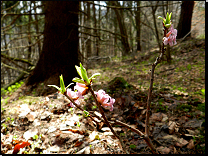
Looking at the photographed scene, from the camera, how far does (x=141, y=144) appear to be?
2.06 metres

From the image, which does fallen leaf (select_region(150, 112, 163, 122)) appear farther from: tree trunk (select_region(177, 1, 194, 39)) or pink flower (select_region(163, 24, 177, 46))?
tree trunk (select_region(177, 1, 194, 39))

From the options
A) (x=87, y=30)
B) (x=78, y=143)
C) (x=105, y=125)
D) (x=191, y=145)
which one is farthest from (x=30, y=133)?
(x=87, y=30)

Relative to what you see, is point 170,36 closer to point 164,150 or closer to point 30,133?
point 164,150

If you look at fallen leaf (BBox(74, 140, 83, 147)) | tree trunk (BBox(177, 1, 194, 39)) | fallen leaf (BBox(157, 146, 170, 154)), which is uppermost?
tree trunk (BBox(177, 1, 194, 39))

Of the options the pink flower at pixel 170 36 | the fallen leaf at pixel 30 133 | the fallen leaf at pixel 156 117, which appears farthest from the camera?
the fallen leaf at pixel 156 117

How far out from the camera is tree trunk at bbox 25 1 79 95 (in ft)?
12.7

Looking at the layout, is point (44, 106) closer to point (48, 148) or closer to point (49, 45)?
point (48, 148)

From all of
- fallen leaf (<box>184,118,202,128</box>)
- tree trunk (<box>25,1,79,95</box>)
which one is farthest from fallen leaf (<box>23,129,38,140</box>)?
fallen leaf (<box>184,118,202,128</box>)

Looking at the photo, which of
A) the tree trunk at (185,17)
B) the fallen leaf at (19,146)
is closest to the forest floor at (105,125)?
the fallen leaf at (19,146)

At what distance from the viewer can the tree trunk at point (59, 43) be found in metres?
3.87

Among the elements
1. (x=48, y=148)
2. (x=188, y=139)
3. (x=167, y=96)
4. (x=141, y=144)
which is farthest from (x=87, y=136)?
(x=167, y=96)

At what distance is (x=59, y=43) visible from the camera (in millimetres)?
3893

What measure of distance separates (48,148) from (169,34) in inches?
76.9

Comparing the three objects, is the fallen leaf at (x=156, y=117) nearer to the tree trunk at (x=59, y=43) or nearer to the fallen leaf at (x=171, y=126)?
the fallen leaf at (x=171, y=126)
